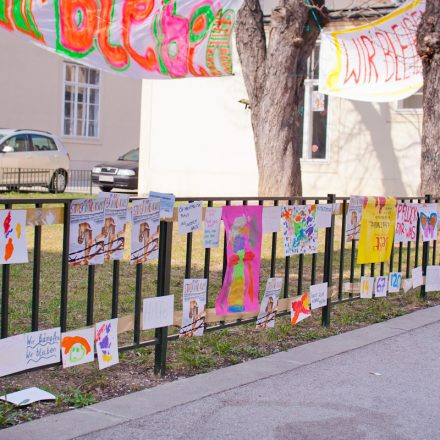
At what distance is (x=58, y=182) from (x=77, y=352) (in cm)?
1826

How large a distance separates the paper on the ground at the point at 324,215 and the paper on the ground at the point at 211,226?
1.40m

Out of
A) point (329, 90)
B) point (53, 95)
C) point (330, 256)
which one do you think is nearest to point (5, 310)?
point (330, 256)

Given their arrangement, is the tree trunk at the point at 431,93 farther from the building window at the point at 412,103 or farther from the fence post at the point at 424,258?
the building window at the point at 412,103

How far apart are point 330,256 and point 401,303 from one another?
1981 millimetres

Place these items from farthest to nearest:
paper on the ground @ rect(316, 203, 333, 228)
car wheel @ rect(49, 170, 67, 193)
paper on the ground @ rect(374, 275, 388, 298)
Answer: car wheel @ rect(49, 170, 67, 193) < paper on the ground @ rect(374, 275, 388, 298) < paper on the ground @ rect(316, 203, 333, 228)

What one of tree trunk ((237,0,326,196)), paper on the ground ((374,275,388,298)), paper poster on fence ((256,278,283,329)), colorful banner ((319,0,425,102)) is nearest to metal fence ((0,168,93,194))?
tree trunk ((237,0,326,196))

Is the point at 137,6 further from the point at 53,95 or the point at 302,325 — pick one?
the point at 53,95

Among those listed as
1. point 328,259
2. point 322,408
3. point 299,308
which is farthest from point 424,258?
point 322,408

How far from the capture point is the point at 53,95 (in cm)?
3144

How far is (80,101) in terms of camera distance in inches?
1292

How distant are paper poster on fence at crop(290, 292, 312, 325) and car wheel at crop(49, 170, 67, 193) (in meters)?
16.3

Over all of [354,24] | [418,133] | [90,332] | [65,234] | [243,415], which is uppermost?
[354,24]

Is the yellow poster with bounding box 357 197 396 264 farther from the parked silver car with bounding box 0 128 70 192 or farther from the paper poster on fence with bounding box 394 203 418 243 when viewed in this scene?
the parked silver car with bounding box 0 128 70 192

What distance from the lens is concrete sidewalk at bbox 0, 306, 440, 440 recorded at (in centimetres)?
461
